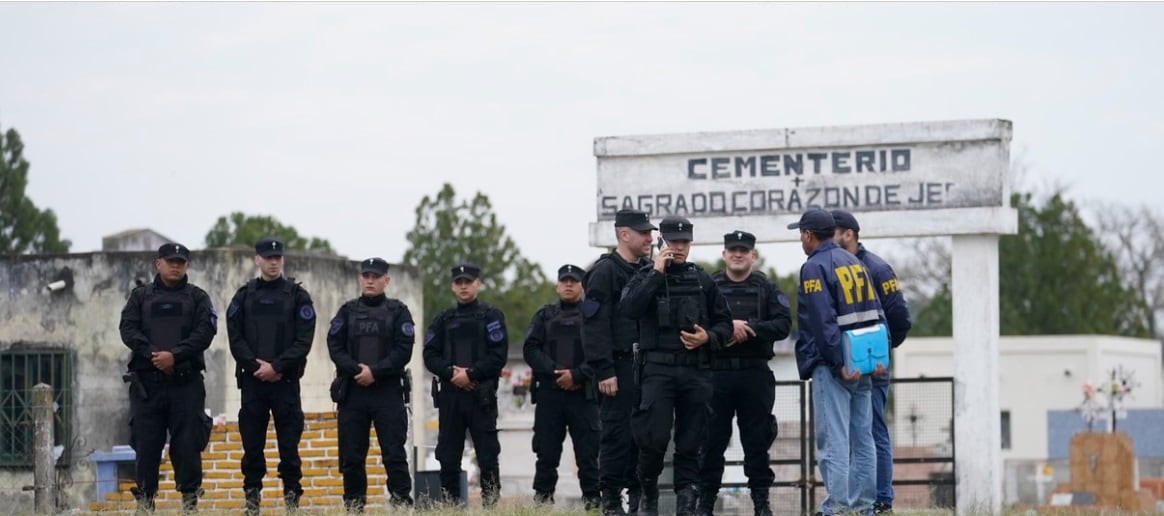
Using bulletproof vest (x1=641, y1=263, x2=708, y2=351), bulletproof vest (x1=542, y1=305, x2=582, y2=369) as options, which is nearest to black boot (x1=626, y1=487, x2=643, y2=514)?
bulletproof vest (x1=641, y1=263, x2=708, y2=351)

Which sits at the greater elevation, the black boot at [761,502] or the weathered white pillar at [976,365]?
the weathered white pillar at [976,365]

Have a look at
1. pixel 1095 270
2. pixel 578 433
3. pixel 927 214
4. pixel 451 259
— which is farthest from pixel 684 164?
pixel 1095 270

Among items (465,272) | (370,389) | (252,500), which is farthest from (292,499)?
(465,272)

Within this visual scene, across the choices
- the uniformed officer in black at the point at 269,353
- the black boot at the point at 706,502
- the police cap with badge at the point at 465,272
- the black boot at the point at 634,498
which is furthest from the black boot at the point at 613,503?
the police cap with badge at the point at 465,272

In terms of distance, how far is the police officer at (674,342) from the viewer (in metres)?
11.7

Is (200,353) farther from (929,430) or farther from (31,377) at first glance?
(929,430)

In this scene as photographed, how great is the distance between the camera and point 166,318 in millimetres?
13523

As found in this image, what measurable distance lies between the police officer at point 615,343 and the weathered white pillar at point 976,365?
22.5 ft

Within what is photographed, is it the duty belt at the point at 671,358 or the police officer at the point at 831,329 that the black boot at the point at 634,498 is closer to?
the duty belt at the point at 671,358

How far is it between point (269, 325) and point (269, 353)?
0.22 m

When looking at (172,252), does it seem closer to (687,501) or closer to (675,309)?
(675,309)

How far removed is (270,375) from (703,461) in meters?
3.50

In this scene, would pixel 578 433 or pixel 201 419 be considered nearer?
pixel 201 419

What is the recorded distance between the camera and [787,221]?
18.8 m
